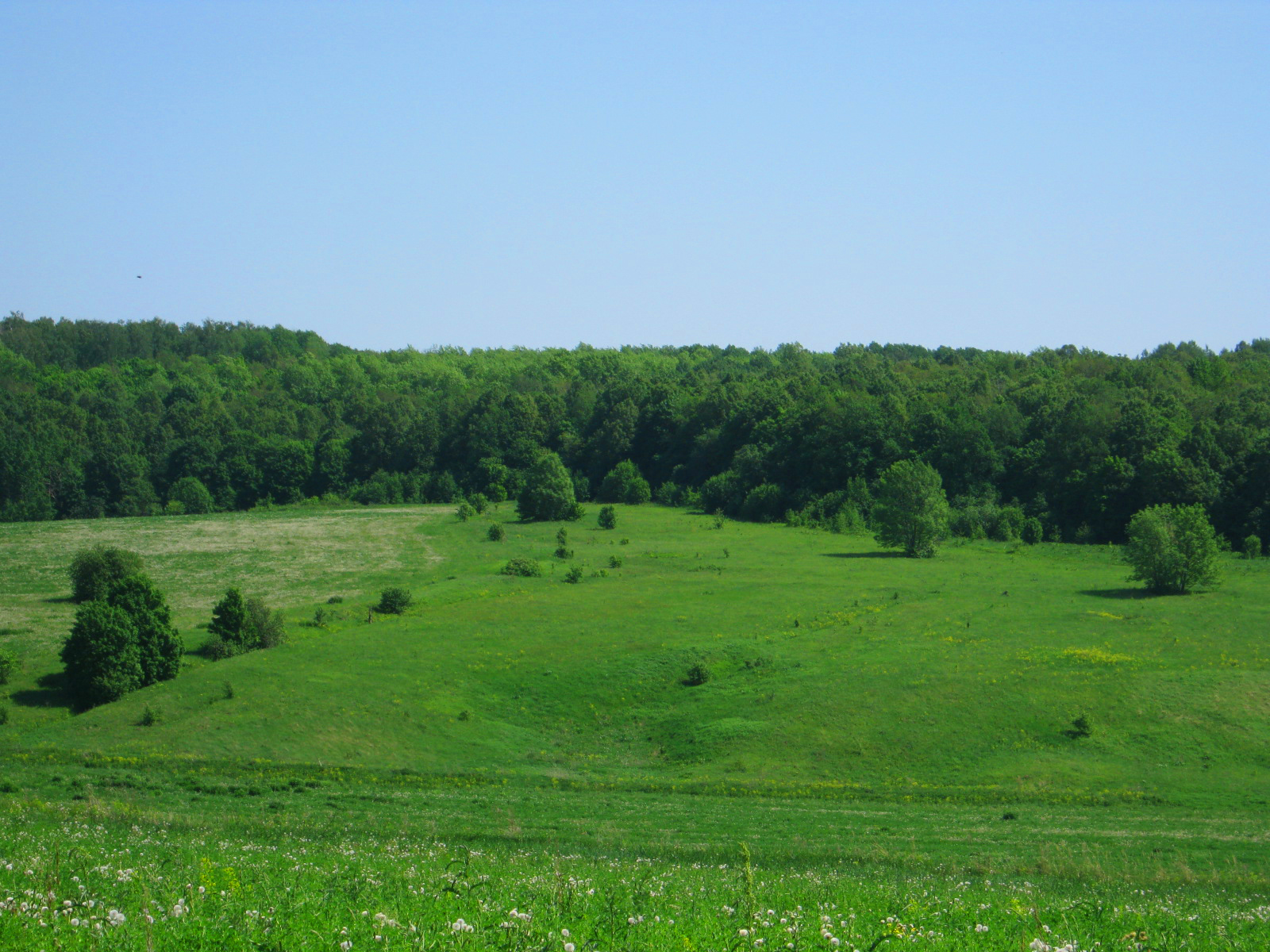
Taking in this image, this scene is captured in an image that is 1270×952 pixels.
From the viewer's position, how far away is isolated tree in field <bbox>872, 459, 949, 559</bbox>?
273ft

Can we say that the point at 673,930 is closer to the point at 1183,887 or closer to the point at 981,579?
the point at 1183,887

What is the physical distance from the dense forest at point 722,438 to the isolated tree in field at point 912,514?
44.6 ft

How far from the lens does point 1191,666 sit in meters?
43.8

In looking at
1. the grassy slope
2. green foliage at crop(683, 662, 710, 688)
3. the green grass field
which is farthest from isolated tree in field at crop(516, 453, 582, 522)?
green foliage at crop(683, 662, 710, 688)

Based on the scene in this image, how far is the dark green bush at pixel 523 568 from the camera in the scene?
71.9m

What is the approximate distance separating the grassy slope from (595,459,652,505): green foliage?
2198 inches

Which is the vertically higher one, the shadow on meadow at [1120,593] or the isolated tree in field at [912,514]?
the isolated tree in field at [912,514]

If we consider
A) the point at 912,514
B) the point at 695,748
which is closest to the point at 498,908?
the point at 695,748

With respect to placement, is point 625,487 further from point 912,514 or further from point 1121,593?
point 1121,593

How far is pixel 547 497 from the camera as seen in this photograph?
344ft

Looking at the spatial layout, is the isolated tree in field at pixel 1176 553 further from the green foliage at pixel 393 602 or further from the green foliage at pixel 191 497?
the green foliage at pixel 191 497

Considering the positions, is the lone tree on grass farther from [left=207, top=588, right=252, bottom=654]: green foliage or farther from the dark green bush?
the dark green bush

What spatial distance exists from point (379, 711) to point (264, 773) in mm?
8868

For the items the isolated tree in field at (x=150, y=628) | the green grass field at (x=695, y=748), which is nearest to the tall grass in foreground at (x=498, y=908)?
the green grass field at (x=695, y=748)
